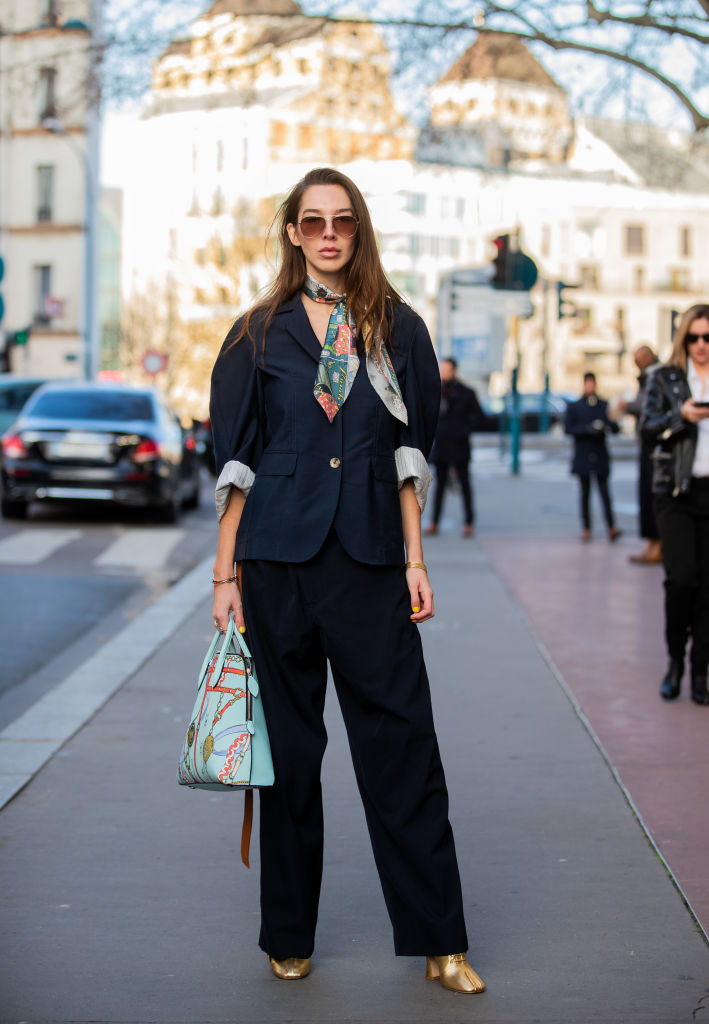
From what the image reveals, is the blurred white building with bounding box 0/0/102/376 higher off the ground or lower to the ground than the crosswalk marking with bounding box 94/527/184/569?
higher

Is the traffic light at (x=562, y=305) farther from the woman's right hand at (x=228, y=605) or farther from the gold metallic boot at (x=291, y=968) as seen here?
the gold metallic boot at (x=291, y=968)

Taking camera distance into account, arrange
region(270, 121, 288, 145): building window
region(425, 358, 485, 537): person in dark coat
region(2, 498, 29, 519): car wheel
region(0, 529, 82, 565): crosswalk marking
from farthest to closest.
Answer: region(270, 121, 288, 145): building window, region(2, 498, 29, 519): car wheel, region(425, 358, 485, 537): person in dark coat, region(0, 529, 82, 565): crosswalk marking

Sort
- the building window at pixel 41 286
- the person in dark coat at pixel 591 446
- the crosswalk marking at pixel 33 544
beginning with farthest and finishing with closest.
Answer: the building window at pixel 41 286
the person in dark coat at pixel 591 446
the crosswalk marking at pixel 33 544

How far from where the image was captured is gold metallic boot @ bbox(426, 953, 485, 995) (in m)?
3.53

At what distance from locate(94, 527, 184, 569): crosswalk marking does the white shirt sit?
271 inches

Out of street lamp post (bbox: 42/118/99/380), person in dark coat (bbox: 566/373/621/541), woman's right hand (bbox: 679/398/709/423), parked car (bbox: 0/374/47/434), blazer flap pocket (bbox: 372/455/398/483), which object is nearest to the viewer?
blazer flap pocket (bbox: 372/455/398/483)

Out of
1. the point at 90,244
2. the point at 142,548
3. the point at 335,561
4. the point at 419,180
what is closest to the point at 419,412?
the point at 335,561

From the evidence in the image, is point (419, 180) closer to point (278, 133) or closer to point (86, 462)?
point (278, 133)

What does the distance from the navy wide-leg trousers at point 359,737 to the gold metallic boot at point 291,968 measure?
27 millimetres

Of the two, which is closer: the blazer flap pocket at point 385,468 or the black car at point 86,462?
the blazer flap pocket at point 385,468

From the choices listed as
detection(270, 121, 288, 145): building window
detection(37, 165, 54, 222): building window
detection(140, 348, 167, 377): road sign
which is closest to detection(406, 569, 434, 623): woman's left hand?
detection(140, 348, 167, 377): road sign

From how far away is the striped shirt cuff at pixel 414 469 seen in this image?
143 inches

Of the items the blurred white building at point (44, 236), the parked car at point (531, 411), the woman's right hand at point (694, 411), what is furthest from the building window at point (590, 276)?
the woman's right hand at point (694, 411)

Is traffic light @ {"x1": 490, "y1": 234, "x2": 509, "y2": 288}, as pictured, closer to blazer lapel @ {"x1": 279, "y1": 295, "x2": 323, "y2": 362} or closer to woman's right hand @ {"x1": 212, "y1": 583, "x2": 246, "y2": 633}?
blazer lapel @ {"x1": 279, "y1": 295, "x2": 323, "y2": 362}
